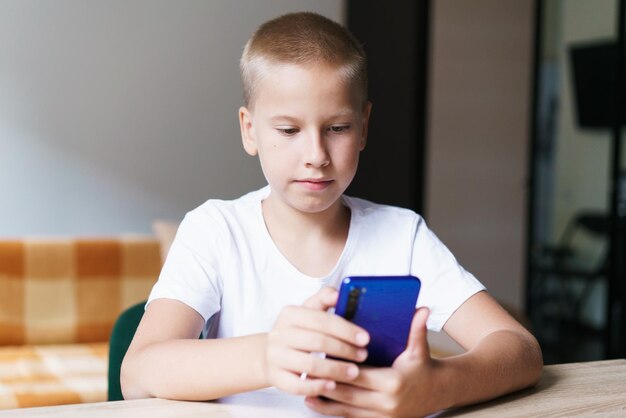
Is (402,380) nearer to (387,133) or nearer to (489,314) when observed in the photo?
(489,314)

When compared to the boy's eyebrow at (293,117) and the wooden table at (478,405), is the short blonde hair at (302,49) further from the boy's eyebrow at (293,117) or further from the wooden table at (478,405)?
the wooden table at (478,405)

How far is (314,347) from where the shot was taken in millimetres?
715

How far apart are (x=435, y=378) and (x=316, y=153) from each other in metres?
0.33

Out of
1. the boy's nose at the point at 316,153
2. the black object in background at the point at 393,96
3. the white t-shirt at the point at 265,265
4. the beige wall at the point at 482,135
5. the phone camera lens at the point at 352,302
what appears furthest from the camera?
the beige wall at the point at 482,135

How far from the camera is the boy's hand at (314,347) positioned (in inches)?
28.2

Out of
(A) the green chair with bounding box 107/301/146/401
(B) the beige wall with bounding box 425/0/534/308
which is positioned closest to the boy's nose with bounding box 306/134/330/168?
(A) the green chair with bounding box 107/301/146/401

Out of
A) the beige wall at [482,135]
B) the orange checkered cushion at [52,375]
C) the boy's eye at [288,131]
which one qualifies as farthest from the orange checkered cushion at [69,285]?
the boy's eye at [288,131]

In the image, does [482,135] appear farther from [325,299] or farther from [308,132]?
[325,299]

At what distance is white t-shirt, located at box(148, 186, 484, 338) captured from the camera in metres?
1.12

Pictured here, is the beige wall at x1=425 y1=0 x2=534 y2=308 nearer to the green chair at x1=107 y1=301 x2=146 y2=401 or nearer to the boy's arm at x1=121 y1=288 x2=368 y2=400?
the green chair at x1=107 y1=301 x2=146 y2=401

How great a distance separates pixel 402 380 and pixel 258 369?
0.15m

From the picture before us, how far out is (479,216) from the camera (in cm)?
392

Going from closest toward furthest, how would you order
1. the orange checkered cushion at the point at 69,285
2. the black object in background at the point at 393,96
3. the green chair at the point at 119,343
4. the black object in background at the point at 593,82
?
1. the green chair at the point at 119,343
2. the orange checkered cushion at the point at 69,285
3. the black object in background at the point at 393,96
4. the black object in background at the point at 593,82

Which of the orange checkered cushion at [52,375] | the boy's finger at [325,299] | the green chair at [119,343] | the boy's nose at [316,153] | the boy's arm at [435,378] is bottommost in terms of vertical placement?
the orange checkered cushion at [52,375]
